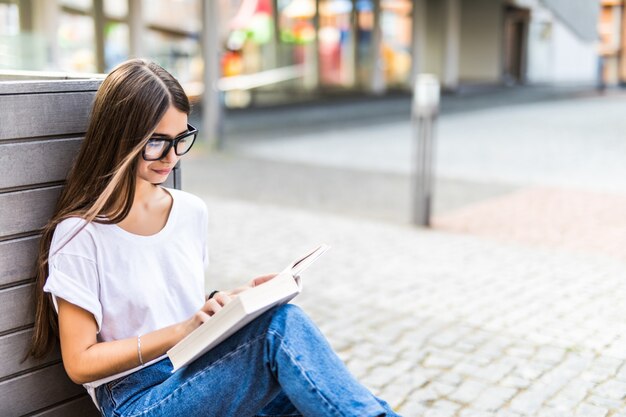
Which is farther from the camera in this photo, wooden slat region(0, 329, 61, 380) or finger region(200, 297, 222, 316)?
wooden slat region(0, 329, 61, 380)

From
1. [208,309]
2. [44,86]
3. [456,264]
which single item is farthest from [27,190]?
[456,264]

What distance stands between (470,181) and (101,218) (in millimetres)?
7770

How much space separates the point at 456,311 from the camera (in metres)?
4.60

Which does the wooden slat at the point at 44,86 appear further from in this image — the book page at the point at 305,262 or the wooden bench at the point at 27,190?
the book page at the point at 305,262

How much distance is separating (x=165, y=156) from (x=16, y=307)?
63cm

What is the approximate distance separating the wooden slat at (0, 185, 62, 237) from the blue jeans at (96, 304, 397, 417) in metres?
0.54

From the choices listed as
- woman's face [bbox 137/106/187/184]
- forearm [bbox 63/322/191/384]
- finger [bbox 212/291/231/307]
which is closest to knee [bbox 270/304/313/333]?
finger [bbox 212/291/231/307]

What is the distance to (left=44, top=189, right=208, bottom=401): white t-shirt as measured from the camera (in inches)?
83.2

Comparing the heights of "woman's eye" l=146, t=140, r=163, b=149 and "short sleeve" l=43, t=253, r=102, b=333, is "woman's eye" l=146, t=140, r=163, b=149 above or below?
above

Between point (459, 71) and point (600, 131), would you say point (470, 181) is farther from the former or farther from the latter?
point (459, 71)

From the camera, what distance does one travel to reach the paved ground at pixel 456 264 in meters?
3.61

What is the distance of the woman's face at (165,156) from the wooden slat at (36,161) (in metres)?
0.27

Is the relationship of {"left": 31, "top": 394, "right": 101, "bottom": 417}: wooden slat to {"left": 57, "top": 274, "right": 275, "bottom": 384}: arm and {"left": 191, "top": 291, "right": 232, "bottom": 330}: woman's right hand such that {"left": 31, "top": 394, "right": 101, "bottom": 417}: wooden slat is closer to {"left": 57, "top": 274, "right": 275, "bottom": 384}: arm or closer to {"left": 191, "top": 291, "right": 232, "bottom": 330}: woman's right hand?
{"left": 57, "top": 274, "right": 275, "bottom": 384}: arm

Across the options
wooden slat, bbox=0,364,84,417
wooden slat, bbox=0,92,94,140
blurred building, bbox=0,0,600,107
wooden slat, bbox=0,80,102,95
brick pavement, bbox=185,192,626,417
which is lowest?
brick pavement, bbox=185,192,626,417
